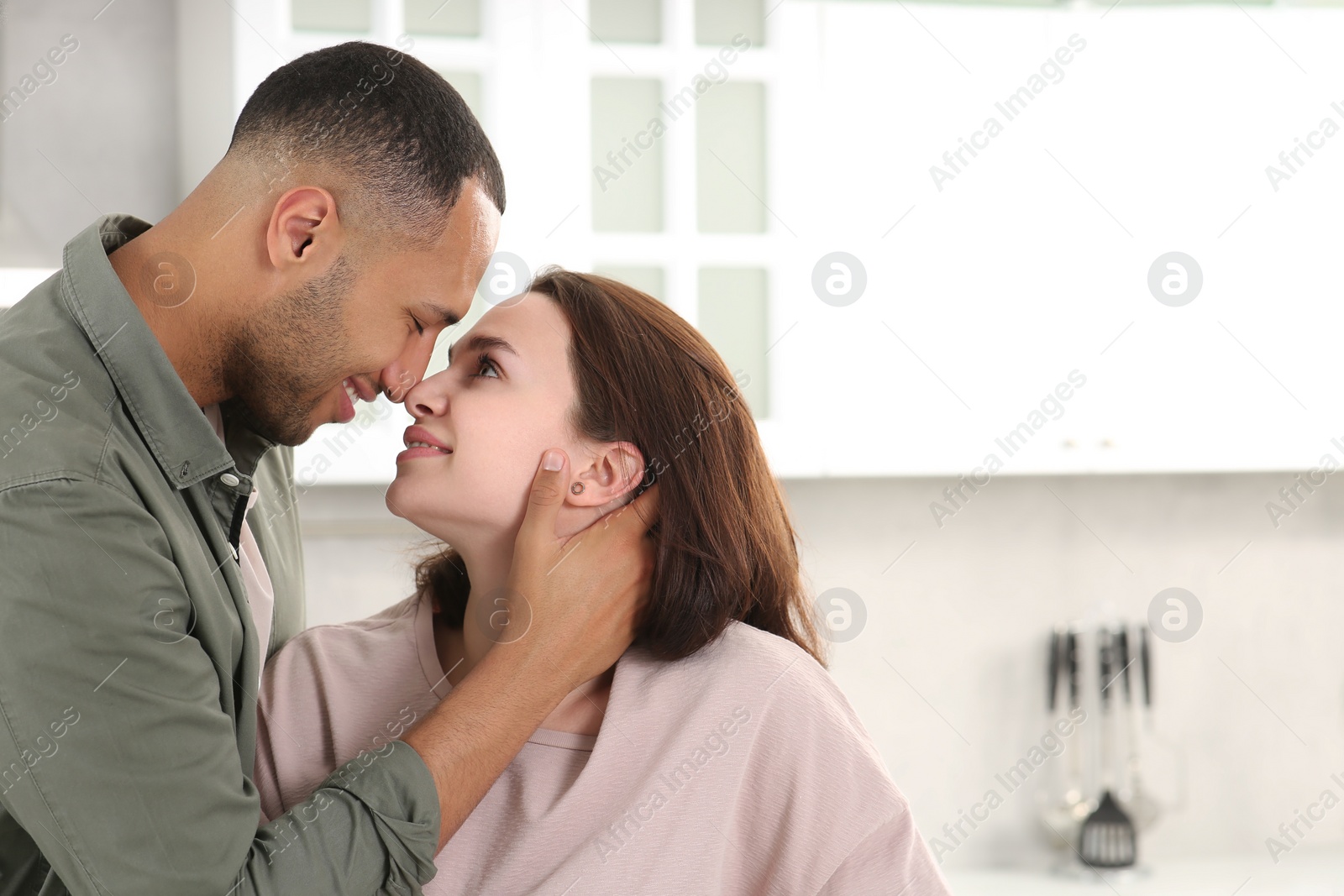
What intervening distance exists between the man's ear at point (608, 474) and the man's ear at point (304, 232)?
0.34 metres

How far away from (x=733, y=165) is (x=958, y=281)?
499 mm

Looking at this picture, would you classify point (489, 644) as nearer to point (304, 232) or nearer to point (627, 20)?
point (304, 232)

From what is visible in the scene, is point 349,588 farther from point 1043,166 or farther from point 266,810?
point 1043,166

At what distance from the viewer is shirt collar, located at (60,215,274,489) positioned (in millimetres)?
976

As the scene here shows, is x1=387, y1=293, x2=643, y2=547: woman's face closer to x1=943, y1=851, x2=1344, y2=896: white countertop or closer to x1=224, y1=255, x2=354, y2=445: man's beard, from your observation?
x1=224, y1=255, x2=354, y2=445: man's beard

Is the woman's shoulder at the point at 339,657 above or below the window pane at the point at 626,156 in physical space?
below

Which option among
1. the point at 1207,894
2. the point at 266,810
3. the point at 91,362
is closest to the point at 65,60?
the point at 91,362

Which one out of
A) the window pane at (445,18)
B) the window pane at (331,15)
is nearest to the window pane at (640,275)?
the window pane at (445,18)

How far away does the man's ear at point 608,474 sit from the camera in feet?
3.99

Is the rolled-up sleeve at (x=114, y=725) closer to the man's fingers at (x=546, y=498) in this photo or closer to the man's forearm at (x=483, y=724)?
the man's forearm at (x=483, y=724)

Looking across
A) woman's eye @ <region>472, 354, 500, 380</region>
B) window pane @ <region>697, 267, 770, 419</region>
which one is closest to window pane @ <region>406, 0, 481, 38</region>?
window pane @ <region>697, 267, 770, 419</region>

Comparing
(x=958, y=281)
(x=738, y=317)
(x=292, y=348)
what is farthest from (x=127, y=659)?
(x=958, y=281)

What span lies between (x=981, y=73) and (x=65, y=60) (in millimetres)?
1713

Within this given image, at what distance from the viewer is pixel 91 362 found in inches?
37.9
